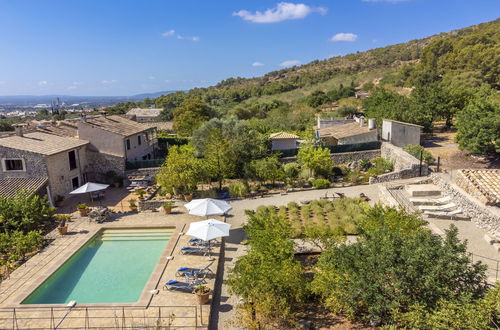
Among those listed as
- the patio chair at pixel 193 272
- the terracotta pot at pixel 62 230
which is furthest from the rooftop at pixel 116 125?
the patio chair at pixel 193 272

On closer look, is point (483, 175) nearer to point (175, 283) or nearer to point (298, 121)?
point (175, 283)

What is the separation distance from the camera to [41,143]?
27609 mm

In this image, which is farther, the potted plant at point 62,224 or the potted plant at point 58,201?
the potted plant at point 58,201

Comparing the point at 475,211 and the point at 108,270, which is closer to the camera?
the point at 108,270

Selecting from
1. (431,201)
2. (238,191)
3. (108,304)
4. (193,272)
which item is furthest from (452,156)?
(108,304)

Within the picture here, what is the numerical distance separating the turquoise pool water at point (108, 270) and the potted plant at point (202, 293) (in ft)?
9.01

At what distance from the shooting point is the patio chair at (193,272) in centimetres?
1438

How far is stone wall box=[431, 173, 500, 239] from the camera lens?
18.0 metres

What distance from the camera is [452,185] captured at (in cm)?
2270

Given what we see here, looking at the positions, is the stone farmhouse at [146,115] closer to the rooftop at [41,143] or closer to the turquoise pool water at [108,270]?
the rooftop at [41,143]

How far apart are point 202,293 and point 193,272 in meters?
1.76

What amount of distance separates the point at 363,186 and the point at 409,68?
61.9 metres

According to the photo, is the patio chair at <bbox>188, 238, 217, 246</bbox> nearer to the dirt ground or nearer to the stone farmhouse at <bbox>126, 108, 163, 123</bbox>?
the dirt ground

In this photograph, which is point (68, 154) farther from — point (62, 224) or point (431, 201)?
point (431, 201)
